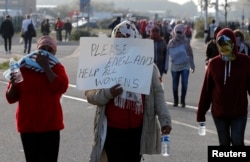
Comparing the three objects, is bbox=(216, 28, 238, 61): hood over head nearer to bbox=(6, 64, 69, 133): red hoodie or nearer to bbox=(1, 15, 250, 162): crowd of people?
bbox=(1, 15, 250, 162): crowd of people

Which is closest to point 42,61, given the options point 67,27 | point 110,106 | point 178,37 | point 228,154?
point 110,106

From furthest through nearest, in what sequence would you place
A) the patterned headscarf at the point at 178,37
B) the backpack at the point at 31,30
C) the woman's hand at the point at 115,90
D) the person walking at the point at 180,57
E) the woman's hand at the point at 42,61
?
the backpack at the point at 31,30
the person walking at the point at 180,57
the patterned headscarf at the point at 178,37
the woman's hand at the point at 42,61
the woman's hand at the point at 115,90

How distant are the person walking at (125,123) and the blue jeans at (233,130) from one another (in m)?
1.40

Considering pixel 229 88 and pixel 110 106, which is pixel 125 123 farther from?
pixel 229 88

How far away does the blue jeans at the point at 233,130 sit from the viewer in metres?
8.07

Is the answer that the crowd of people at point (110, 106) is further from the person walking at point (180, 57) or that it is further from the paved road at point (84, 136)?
the person walking at point (180, 57)

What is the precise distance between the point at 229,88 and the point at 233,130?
0.46 meters

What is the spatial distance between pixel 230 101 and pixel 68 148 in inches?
145

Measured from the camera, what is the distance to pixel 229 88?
7.98 meters

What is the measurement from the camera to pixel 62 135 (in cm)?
1223

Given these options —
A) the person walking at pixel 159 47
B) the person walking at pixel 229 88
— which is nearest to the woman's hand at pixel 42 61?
the person walking at pixel 229 88

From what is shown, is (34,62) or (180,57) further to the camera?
(180,57)

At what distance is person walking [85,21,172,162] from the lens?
6727mm

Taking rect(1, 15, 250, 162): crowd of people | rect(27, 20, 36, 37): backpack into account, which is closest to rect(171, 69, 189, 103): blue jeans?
rect(1, 15, 250, 162): crowd of people
